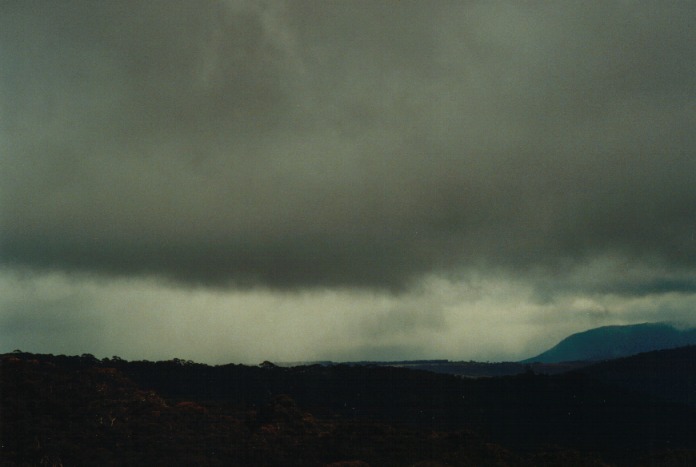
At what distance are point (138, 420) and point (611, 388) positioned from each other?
321ft

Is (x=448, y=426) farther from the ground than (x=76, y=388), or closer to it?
closer to it

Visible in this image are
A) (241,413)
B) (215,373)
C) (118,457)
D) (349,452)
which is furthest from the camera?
(215,373)

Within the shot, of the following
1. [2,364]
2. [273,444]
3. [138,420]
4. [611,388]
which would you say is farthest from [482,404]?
[2,364]

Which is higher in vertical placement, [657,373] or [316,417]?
[657,373]

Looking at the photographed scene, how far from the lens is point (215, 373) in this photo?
349 ft

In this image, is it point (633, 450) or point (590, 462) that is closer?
point (590, 462)

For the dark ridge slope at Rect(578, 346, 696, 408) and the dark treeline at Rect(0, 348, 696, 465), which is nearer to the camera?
the dark treeline at Rect(0, 348, 696, 465)

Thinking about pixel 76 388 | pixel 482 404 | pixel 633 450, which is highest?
pixel 76 388

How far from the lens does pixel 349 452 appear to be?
5791cm

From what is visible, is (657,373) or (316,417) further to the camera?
(657,373)

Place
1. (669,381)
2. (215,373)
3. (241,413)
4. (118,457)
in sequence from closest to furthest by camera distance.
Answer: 1. (118,457)
2. (241,413)
3. (215,373)
4. (669,381)

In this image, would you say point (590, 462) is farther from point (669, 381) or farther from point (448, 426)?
point (669, 381)

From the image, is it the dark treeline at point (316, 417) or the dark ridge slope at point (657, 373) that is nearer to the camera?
the dark treeline at point (316, 417)

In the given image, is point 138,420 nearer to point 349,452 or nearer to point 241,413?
point 241,413
